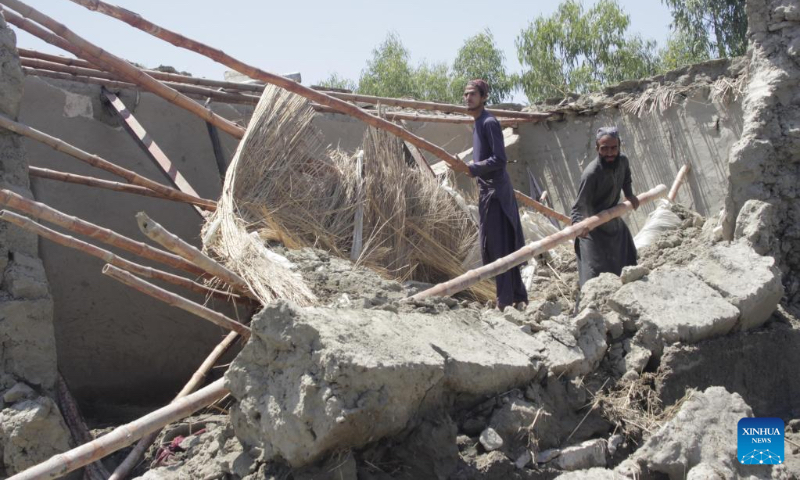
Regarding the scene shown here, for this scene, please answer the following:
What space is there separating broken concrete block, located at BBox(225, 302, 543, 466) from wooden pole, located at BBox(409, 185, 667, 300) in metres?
0.60

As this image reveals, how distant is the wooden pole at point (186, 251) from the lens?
3.44m

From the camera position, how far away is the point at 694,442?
3215 millimetres

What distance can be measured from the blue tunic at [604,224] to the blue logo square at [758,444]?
1762 millimetres

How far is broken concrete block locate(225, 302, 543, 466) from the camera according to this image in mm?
2691

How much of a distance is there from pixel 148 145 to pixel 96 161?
0.81 m

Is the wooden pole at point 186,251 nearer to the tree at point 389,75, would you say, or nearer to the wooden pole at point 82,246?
the wooden pole at point 82,246

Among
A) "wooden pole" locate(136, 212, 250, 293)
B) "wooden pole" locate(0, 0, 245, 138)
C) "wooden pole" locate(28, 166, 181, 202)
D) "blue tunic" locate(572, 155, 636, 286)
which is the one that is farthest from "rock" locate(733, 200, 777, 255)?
"wooden pole" locate(28, 166, 181, 202)

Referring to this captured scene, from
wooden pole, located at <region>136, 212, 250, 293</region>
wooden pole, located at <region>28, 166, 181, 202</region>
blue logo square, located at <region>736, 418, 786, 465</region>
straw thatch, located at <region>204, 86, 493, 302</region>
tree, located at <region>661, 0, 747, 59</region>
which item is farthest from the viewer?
tree, located at <region>661, 0, 747, 59</region>

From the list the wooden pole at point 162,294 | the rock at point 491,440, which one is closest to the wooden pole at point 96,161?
the wooden pole at point 162,294

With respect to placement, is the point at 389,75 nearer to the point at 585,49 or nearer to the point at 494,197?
the point at 585,49

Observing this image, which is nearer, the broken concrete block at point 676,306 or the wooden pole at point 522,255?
the broken concrete block at point 676,306

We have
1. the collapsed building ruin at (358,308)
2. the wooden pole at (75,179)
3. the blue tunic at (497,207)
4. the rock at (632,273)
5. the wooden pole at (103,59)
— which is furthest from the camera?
the blue tunic at (497,207)

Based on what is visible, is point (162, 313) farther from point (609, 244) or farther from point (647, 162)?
point (647, 162)

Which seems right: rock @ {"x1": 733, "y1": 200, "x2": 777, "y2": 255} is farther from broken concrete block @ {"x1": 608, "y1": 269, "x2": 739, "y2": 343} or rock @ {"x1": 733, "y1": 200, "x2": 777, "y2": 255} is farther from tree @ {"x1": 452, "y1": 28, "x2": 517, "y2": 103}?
tree @ {"x1": 452, "y1": 28, "x2": 517, "y2": 103}
